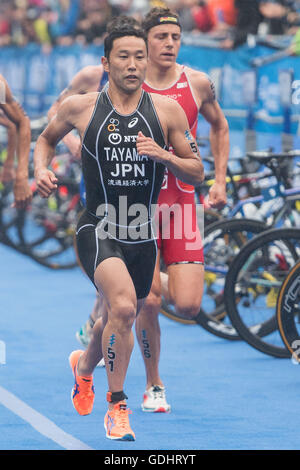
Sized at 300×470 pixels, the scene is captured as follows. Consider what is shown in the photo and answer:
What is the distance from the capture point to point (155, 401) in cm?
702

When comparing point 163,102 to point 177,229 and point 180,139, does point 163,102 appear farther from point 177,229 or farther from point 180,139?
point 177,229

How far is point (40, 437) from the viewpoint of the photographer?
627 cm

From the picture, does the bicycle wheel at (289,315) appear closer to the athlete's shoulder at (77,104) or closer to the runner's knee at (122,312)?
the runner's knee at (122,312)

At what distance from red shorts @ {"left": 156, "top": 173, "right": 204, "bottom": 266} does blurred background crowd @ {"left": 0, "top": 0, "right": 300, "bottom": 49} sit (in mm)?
6531

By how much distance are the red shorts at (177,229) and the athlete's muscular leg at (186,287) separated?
0.05 m

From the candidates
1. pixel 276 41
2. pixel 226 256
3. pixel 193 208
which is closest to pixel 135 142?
pixel 193 208

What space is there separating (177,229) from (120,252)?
85cm

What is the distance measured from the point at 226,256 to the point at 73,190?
4019 millimetres

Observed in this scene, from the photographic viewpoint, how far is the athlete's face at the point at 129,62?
20.5 ft

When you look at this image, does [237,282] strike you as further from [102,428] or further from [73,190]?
[73,190]

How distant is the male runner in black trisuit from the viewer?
618 centimetres

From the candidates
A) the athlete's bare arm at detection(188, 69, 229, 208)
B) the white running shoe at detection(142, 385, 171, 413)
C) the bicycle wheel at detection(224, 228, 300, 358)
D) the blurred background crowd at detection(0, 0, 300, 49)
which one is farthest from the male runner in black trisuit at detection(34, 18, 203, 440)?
the blurred background crowd at detection(0, 0, 300, 49)

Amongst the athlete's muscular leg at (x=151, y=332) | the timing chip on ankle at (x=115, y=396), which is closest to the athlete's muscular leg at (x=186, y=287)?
the athlete's muscular leg at (x=151, y=332)
